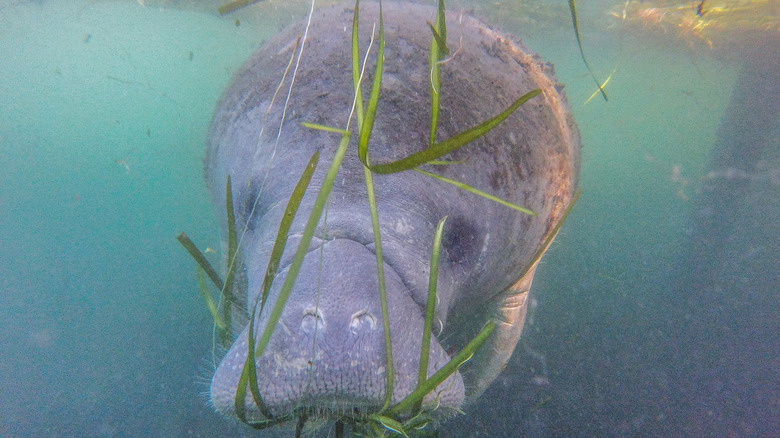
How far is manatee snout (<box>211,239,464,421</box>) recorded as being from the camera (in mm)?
1349

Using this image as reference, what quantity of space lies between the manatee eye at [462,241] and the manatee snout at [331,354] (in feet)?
1.85

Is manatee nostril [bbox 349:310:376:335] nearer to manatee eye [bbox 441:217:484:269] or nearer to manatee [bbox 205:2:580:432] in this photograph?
manatee [bbox 205:2:580:432]

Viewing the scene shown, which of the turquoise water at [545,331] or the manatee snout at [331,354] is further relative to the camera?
the turquoise water at [545,331]

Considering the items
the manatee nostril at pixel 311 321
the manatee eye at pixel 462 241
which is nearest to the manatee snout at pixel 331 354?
the manatee nostril at pixel 311 321

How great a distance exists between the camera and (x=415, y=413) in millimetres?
1464

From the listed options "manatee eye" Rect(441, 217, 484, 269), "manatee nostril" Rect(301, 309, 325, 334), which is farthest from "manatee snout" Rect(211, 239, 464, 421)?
"manatee eye" Rect(441, 217, 484, 269)

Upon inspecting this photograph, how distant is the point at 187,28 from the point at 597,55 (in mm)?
21027

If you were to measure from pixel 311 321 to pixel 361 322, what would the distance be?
0.58ft

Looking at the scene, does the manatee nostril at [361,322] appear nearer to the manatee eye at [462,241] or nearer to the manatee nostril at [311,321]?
the manatee nostril at [311,321]

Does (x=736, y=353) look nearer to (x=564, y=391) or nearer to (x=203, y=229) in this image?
(x=564, y=391)

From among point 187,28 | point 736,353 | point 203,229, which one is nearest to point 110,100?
point 187,28

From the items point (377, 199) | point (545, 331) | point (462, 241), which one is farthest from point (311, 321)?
point (545, 331)

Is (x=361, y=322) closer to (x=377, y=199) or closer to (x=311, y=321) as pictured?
(x=311, y=321)

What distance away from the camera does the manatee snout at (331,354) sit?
1349 millimetres
